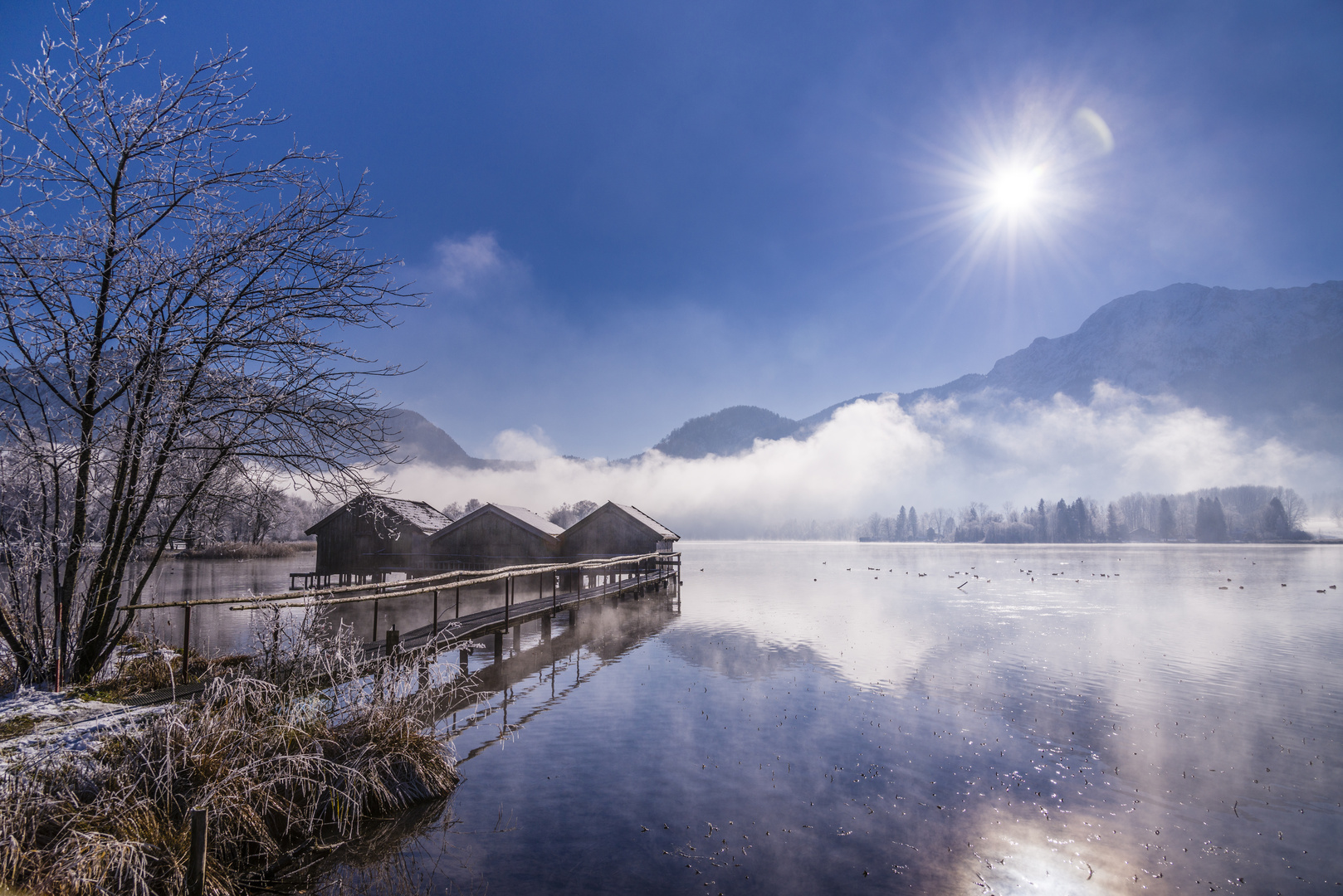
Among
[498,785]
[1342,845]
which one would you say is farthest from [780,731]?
[1342,845]

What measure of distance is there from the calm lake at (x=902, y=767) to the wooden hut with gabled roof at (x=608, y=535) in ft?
59.8

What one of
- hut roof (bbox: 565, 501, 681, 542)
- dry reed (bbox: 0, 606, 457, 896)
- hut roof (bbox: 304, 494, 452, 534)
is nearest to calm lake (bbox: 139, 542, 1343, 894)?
dry reed (bbox: 0, 606, 457, 896)

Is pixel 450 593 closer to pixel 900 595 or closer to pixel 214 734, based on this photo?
pixel 900 595

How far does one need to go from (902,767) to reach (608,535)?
3352 centimetres

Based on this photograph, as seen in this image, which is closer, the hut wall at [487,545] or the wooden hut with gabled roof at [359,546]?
the wooden hut with gabled roof at [359,546]

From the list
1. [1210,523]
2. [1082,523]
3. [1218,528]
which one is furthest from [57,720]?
[1210,523]

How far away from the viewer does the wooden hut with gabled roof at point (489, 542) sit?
130 feet

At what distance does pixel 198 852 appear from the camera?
465 centimetres

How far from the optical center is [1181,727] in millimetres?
12633

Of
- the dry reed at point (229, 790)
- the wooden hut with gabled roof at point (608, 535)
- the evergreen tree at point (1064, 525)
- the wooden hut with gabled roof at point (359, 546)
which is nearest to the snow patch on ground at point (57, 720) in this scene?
the dry reed at point (229, 790)

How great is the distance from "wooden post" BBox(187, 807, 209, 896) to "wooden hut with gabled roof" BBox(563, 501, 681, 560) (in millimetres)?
37378

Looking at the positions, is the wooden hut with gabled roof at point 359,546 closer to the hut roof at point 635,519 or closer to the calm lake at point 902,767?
the hut roof at point 635,519

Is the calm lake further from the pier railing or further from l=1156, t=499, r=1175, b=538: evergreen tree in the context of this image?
l=1156, t=499, r=1175, b=538: evergreen tree

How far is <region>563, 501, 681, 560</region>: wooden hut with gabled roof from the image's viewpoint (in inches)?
1666
